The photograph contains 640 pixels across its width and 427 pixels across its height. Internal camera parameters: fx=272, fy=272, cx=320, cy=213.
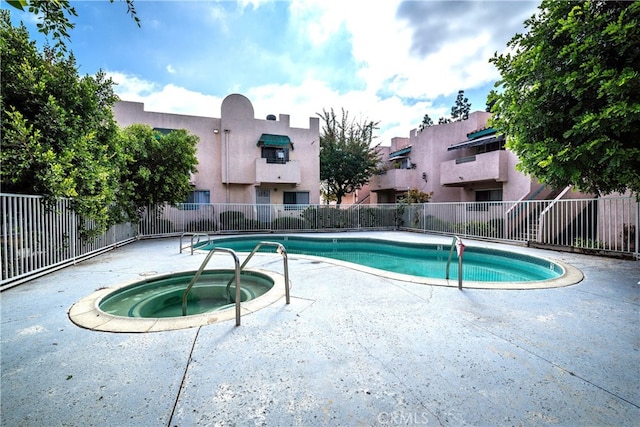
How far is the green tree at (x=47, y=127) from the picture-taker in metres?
4.93

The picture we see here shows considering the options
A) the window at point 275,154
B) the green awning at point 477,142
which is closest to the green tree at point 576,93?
the green awning at point 477,142

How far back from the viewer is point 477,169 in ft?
50.6

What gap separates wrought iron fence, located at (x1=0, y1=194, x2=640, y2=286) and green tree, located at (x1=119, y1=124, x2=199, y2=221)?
1.43 metres

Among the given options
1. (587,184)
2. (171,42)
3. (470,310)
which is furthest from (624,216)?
(171,42)

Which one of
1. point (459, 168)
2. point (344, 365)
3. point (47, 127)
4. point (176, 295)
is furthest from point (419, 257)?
point (47, 127)

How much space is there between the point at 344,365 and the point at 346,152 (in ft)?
66.2

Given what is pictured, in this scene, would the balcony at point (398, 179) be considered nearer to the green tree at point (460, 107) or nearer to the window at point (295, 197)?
the window at point (295, 197)

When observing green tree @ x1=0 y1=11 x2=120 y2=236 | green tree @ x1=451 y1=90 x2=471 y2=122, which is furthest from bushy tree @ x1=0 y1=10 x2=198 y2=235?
green tree @ x1=451 y1=90 x2=471 y2=122

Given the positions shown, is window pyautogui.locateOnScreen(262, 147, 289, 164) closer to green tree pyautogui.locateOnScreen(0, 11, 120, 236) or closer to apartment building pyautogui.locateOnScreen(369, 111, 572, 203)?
apartment building pyautogui.locateOnScreen(369, 111, 572, 203)

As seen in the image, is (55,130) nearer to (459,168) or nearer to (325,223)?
(325,223)

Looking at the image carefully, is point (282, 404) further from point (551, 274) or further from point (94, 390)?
point (551, 274)

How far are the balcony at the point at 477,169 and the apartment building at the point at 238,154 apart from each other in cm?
947

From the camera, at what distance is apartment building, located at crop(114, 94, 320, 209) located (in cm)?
1656

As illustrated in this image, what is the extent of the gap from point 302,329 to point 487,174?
50.7 ft
